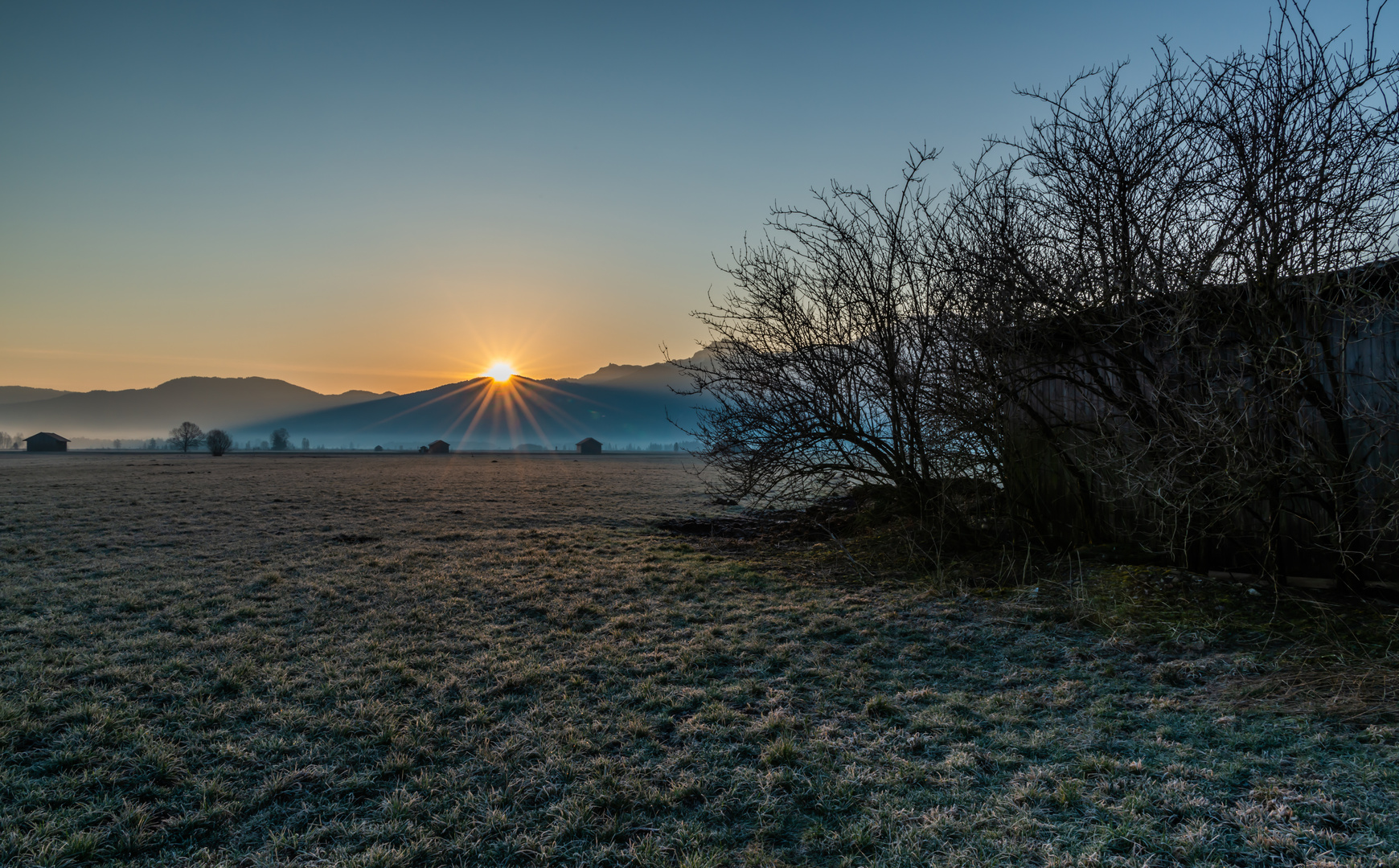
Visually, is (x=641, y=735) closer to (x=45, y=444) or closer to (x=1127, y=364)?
(x=1127, y=364)

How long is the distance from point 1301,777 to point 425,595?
8492 mm

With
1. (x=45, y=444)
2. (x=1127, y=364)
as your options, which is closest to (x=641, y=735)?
(x=1127, y=364)

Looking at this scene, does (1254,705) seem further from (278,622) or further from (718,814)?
(278,622)

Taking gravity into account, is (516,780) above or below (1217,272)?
below

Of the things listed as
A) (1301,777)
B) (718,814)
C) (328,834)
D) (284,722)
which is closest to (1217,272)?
(1301,777)

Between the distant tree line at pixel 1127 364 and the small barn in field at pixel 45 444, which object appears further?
the small barn in field at pixel 45 444

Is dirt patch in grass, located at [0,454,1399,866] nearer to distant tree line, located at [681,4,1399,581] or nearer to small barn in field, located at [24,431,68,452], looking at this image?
distant tree line, located at [681,4,1399,581]

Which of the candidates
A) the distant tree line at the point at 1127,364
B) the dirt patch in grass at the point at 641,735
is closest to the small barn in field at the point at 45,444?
the dirt patch in grass at the point at 641,735

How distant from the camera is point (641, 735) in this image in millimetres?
4352

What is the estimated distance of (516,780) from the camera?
374 cm

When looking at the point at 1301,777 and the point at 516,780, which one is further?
the point at 516,780

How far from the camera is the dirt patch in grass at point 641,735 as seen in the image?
3.12m

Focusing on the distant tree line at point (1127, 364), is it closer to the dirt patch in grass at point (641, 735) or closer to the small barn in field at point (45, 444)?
the dirt patch in grass at point (641, 735)

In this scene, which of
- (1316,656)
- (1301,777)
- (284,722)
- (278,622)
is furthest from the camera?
(278,622)
